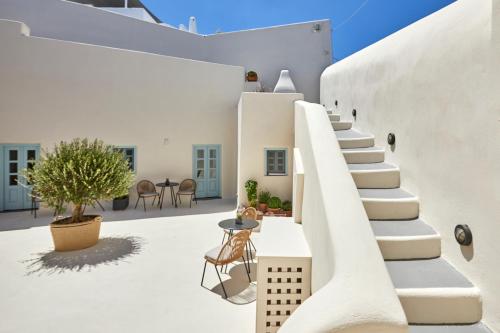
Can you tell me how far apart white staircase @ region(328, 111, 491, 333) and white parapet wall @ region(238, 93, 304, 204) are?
5.57 metres

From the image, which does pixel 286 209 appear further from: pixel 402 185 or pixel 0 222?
pixel 0 222

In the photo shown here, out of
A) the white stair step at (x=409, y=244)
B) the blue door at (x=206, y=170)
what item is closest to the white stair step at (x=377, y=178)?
the white stair step at (x=409, y=244)

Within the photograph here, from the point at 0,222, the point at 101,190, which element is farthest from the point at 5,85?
the point at 101,190

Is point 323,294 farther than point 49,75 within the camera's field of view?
No

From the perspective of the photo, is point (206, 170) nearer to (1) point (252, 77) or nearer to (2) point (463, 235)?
(1) point (252, 77)

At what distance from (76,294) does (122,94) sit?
7887 millimetres

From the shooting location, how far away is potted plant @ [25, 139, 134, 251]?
6203mm

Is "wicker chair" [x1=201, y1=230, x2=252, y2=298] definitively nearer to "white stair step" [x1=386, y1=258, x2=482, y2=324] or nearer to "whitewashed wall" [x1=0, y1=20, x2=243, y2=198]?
"white stair step" [x1=386, y1=258, x2=482, y2=324]

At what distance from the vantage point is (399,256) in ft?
9.18

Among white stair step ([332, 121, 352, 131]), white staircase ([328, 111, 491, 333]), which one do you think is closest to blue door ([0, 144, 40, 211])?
white stair step ([332, 121, 352, 131])

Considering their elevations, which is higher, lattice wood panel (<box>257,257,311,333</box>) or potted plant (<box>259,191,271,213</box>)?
potted plant (<box>259,191,271,213</box>)

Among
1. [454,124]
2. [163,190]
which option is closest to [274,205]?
[163,190]

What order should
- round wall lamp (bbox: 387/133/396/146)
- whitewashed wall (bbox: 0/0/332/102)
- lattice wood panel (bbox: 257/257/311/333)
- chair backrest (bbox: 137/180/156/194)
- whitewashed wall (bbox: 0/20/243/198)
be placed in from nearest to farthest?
lattice wood panel (bbox: 257/257/311/333), round wall lamp (bbox: 387/133/396/146), whitewashed wall (bbox: 0/20/243/198), chair backrest (bbox: 137/180/156/194), whitewashed wall (bbox: 0/0/332/102)

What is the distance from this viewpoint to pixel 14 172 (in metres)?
9.87
